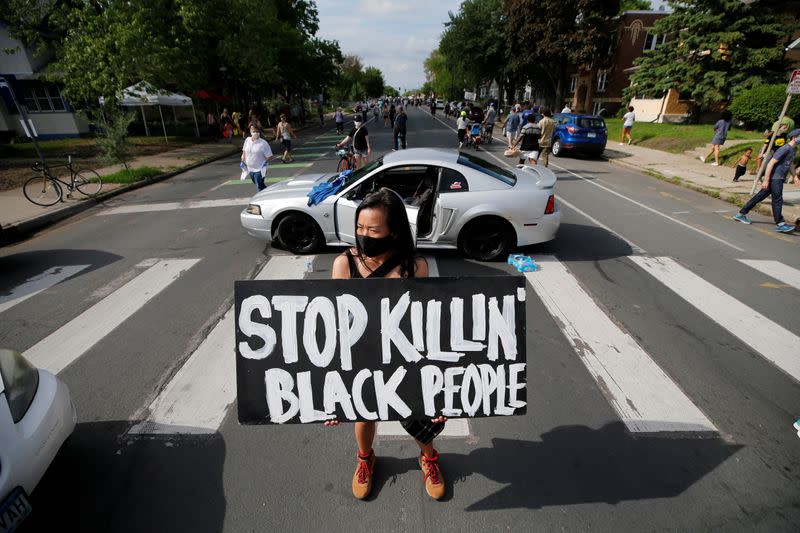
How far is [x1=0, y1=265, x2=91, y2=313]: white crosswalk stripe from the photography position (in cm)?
513

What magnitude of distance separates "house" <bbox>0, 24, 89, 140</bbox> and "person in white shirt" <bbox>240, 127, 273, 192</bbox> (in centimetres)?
2294

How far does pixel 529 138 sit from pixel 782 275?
658 cm

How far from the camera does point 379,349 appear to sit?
206cm

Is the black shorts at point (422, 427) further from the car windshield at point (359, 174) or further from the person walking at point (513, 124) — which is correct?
the person walking at point (513, 124)

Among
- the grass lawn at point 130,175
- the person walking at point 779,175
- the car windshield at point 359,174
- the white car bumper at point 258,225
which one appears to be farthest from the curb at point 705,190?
the grass lawn at point 130,175

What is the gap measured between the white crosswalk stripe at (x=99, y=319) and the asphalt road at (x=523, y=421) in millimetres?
27

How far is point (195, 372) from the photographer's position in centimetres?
360

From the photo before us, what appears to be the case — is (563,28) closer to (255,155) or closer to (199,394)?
(255,155)

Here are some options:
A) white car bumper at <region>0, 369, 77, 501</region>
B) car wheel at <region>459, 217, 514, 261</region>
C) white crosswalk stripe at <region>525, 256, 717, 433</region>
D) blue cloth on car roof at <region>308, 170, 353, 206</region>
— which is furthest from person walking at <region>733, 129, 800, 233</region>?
white car bumper at <region>0, 369, 77, 501</region>

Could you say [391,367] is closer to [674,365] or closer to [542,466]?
[542,466]

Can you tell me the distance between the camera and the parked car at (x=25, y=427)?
1955 millimetres

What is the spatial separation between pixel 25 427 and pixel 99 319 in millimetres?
2831

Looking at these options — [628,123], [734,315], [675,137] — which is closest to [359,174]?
[734,315]

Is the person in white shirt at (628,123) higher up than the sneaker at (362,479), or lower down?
higher up
